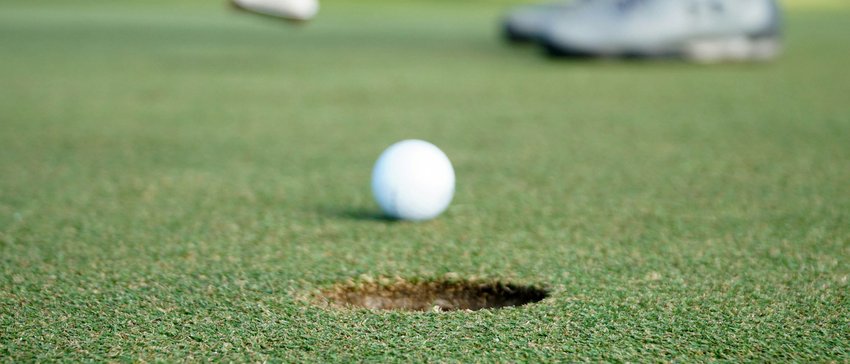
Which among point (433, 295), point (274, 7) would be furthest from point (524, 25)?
point (433, 295)

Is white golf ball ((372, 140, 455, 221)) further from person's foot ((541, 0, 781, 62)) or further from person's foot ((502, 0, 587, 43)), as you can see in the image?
person's foot ((502, 0, 587, 43))

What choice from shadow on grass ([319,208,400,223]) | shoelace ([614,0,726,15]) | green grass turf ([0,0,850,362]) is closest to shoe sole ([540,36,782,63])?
shoelace ([614,0,726,15])

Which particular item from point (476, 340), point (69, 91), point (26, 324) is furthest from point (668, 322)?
point (69, 91)

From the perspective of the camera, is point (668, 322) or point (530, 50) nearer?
point (668, 322)

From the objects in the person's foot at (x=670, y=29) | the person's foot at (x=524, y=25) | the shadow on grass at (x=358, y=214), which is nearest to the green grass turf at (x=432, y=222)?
the shadow on grass at (x=358, y=214)

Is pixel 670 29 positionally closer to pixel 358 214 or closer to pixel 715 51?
pixel 715 51

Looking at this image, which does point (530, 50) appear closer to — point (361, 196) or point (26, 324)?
point (361, 196)
